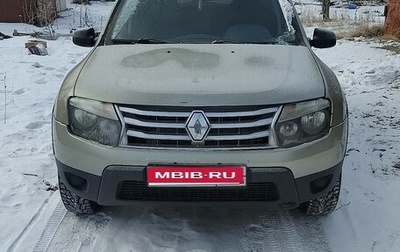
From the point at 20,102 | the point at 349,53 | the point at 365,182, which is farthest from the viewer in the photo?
the point at 349,53

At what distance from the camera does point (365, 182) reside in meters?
3.83

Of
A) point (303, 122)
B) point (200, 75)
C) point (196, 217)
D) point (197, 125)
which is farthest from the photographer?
point (196, 217)

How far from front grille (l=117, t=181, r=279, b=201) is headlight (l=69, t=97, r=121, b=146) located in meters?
0.28

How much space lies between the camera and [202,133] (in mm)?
2656

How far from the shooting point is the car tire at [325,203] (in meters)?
3.18

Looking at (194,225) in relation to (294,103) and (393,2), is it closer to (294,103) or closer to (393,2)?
(294,103)

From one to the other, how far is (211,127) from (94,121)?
26.0 inches

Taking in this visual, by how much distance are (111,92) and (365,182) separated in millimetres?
2134

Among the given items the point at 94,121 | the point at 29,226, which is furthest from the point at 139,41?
the point at 29,226

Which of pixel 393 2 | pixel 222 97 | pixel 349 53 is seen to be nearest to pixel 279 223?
pixel 222 97

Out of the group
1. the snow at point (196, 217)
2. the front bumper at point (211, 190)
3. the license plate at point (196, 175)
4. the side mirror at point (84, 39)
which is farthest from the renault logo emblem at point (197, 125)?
the side mirror at point (84, 39)

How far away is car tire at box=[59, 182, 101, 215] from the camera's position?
319 cm

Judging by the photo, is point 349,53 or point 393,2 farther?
point 393,2

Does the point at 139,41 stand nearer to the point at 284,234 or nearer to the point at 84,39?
the point at 84,39
